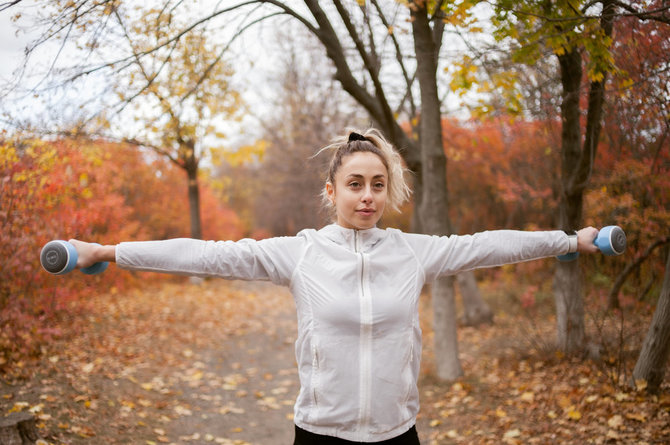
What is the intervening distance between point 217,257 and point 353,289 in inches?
24.6

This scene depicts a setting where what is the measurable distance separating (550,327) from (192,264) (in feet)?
28.1

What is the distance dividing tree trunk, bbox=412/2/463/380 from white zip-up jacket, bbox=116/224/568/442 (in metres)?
4.27

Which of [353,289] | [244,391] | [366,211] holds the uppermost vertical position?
[366,211]

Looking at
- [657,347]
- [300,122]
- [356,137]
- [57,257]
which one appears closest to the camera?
[57,257]

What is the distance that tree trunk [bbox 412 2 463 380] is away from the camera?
6.56 m

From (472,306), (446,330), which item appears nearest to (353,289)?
(446,330)

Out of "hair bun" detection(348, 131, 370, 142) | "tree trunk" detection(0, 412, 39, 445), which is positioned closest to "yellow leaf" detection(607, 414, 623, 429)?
"hair bun" detection(348, 131, 370, 142)

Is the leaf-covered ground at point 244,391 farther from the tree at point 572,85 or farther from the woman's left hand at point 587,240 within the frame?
the woman's left hand at point 587,240

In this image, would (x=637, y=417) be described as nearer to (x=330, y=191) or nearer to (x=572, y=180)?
(x=572, y=180)

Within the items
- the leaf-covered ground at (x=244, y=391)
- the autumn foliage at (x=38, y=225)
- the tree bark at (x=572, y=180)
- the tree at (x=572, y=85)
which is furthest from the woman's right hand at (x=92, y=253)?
the tree bark at (x=572, y=180)

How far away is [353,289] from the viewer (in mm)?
2309

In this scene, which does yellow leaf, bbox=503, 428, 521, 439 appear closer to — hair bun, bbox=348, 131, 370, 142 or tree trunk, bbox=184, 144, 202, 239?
hair bun, bbox=348, 131, 370, 142

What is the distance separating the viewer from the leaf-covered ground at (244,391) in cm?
480

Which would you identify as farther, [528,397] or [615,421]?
[528,397]
